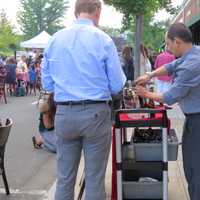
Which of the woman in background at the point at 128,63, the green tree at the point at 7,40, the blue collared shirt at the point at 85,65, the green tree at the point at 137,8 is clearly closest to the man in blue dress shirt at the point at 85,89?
the blue collared shirt at the point at 85,65

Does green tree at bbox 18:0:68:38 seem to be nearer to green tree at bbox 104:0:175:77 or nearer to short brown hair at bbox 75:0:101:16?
green tree at bbox 104:0:175:77

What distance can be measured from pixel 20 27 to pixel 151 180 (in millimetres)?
88555

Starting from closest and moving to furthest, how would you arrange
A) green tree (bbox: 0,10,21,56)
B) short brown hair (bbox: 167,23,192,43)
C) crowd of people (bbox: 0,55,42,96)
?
short brown hair (bbox: 167,23,192,43) → crowd of people (bbox: 0,55,42,96) → green tree (bbox: 0,10,21,56)

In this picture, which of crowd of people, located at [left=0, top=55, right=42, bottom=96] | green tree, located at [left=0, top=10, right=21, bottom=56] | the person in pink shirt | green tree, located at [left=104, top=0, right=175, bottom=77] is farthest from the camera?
green tree, located at [left=0, top=10, right=21, bottom=56]

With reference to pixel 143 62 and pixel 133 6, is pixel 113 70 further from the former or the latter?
pixel 133 6

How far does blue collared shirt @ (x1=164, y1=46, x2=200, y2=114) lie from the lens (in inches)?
168

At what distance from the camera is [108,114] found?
14.2ft

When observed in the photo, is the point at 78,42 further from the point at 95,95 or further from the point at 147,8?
the point at 147,8

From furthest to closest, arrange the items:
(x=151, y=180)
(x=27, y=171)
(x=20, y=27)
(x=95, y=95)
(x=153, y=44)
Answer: (x=20, y=27), (x=153, y=44), (x=27, y=171), (x=151, y=180), (x=95, y=95)

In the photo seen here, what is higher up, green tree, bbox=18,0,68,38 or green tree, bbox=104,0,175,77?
green tree, bbox=18,0,68,38

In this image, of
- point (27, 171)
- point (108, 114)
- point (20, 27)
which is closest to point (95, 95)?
point (108, 114)

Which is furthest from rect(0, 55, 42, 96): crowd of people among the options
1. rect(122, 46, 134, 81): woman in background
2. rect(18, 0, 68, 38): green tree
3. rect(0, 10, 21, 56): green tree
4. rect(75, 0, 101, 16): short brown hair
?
rect(18, 0, 68, 38): green tree

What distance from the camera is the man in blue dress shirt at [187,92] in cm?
429

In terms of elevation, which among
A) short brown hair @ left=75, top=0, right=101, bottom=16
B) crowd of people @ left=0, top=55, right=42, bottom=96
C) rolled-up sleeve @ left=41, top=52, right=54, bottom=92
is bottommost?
crowd of people @ left=0, top=55, right=42, bottom=96
